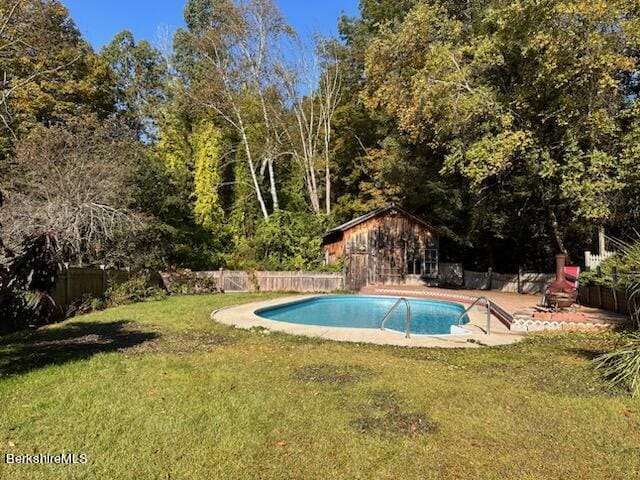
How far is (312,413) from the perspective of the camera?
15.8ft

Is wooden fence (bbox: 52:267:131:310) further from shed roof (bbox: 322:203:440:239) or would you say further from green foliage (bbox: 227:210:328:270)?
shed roof (bbox: 322:203:440:239)

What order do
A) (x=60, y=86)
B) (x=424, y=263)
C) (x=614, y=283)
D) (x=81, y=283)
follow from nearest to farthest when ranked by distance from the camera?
(x=614, y=283) < (x=81, y=283) < (x=424, y=263) < (x=60, y=86)

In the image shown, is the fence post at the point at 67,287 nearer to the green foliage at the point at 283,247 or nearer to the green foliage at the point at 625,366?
the green foliage at the point at 283,247

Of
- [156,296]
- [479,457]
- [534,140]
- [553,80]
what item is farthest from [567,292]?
[156,296]

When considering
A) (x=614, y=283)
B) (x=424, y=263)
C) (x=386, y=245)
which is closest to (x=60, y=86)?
(x=386, y=245)

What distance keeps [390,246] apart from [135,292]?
523 inches

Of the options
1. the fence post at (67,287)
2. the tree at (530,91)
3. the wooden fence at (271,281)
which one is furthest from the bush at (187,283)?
the tree at (530,91)

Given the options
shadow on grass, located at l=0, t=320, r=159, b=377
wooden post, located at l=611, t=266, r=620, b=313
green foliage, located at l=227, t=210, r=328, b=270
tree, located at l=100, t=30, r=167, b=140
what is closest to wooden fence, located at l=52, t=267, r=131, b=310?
shadow on grass, located at l=0, t=320, r=159, b=377

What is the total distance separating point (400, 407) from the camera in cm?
503

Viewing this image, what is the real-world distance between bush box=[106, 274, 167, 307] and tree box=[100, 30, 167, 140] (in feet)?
66.6

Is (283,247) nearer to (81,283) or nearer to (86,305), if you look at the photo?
(81,283)

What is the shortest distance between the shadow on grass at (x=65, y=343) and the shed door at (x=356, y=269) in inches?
535

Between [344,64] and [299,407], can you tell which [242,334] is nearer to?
[299,407]

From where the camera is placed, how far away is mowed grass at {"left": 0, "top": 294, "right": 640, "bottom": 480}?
3.67m
